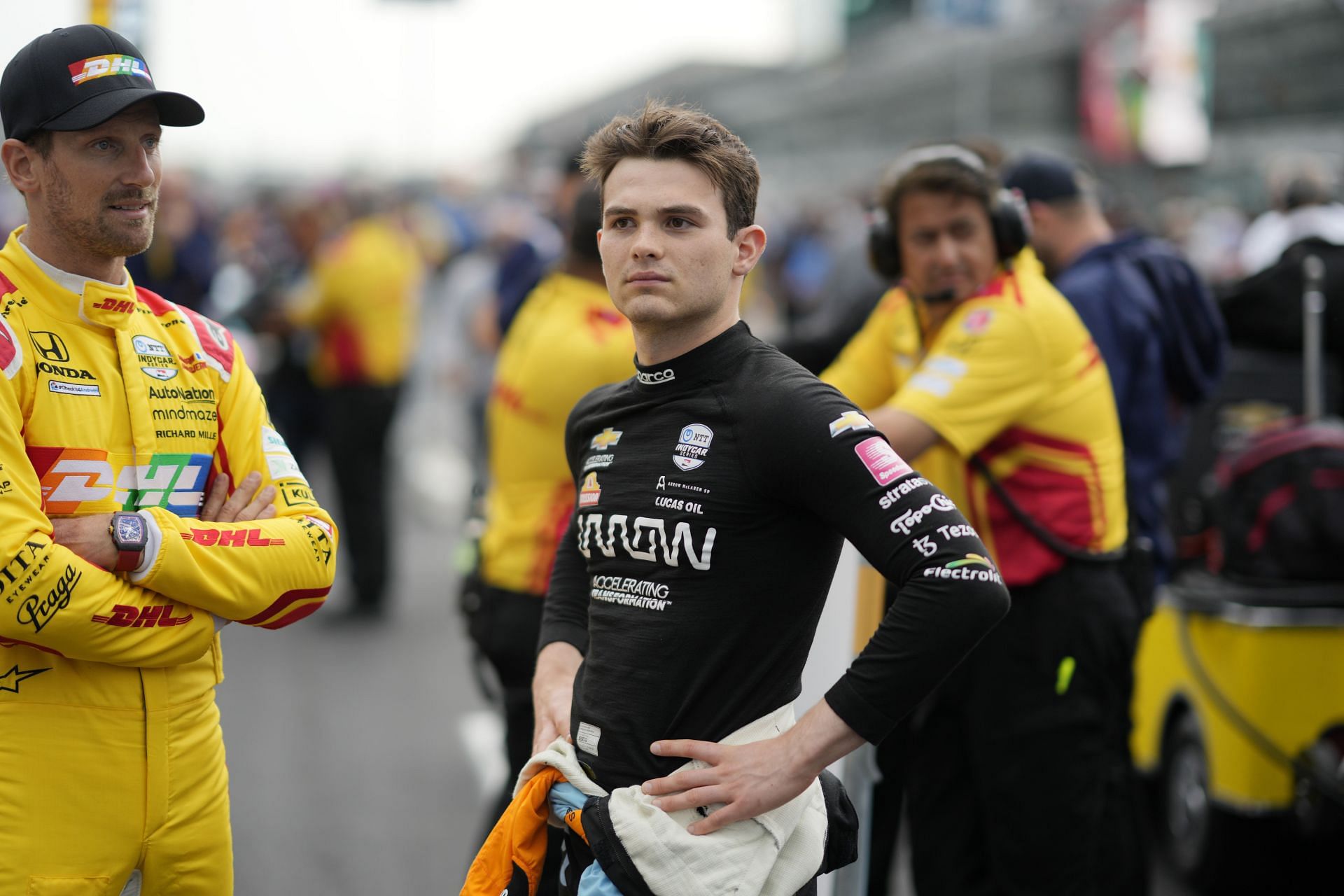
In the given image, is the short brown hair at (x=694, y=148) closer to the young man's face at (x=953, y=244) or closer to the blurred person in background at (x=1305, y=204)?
the young man's face at (x=953, y=244)

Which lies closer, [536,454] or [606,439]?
[606,439]

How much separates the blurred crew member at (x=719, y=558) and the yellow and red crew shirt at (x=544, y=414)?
1.63 meters

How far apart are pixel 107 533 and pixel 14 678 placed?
0.31 meters

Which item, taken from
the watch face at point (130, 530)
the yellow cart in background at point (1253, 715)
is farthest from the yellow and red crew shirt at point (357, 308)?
the watch face at point (130, 530)

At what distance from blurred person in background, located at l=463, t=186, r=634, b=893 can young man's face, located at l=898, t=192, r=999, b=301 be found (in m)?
0.91

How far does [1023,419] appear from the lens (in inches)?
150

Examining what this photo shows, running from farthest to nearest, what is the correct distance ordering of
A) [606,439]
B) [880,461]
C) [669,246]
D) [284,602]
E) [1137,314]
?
[1137,314], [284,602], [606,439], [669,246], [880,461]

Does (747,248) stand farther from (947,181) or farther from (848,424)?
(947,181)

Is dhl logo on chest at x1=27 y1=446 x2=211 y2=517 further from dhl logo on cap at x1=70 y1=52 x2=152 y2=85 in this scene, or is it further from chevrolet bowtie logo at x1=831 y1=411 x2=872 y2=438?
chevrolet bowtie logo at x1=831 y1=411 x2=872 y2=438

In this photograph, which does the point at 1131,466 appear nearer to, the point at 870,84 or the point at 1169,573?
the point at 1169,573

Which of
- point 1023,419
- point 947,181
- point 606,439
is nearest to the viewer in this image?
point 606,439

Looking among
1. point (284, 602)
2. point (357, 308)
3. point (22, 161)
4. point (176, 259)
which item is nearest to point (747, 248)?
point (284, 602)

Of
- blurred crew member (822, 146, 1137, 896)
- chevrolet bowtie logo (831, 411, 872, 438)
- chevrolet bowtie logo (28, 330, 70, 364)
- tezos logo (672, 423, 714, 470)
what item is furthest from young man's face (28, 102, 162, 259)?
blurred crew member (822, 146, 1137, 896)

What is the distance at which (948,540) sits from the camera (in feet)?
7.62
